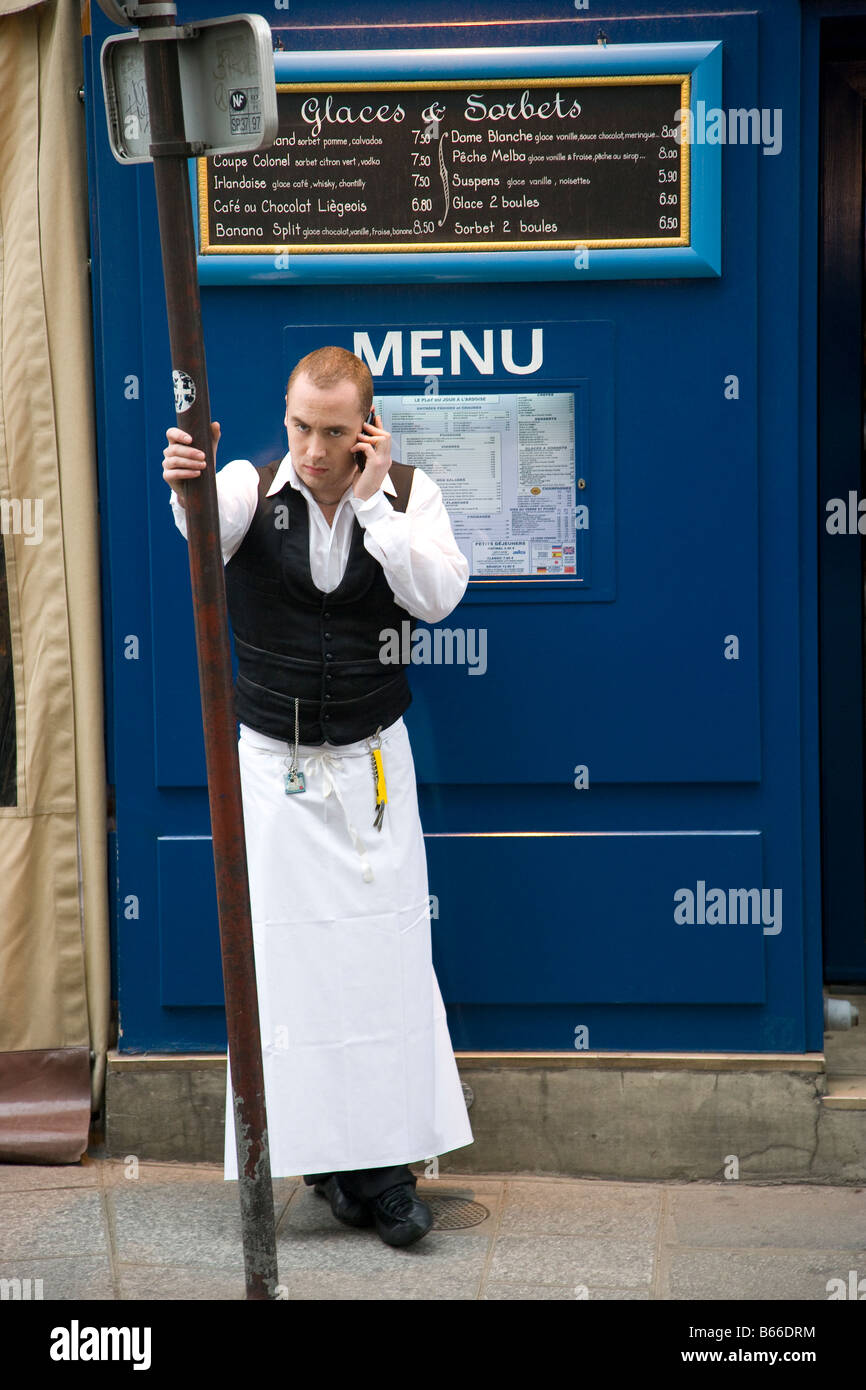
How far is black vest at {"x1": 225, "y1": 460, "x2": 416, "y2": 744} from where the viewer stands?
377 centimetres

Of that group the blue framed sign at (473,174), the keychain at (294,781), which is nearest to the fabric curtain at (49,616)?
the blue framed sign at (473,174)

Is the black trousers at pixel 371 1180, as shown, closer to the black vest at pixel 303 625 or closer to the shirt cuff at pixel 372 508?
the black vest at pixel 303 625

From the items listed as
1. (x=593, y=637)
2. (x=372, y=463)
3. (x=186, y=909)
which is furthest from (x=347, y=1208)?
(x=372, y=463)

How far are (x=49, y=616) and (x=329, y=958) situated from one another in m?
1.29

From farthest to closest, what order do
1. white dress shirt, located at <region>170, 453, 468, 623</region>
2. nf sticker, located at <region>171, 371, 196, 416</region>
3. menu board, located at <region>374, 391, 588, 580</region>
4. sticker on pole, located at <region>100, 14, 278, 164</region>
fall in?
1. menu board, located at <region>374, 391, 588, 580</region>
2. white dress shirt, located at <region>170, 453, 468, 623</region>
3. nf sticker, located at <region>171, 371, 196, 416</region>
4. sticker on pole, located at <region>100, 14, 278, 164</region>

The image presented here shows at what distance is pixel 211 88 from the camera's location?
2725mm

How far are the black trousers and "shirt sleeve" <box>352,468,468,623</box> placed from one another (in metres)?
1.40

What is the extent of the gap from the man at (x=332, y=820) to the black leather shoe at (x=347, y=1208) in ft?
0.22

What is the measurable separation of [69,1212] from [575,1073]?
1385mm

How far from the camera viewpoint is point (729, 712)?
4.18 m

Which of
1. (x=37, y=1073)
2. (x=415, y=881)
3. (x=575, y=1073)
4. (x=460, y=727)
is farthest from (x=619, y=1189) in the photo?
(x=37, y=1073)

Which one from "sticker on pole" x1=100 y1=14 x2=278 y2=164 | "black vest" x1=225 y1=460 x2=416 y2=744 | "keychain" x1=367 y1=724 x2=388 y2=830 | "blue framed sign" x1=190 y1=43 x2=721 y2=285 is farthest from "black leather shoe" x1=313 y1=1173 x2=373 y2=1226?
"sticker on pole" x1=100 y1=14 x2=278 y2=164

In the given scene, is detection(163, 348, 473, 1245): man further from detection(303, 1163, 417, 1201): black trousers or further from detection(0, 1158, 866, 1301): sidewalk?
detection(0, 1158, 866, 1301): sidewalk

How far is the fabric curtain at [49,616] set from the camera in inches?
167
